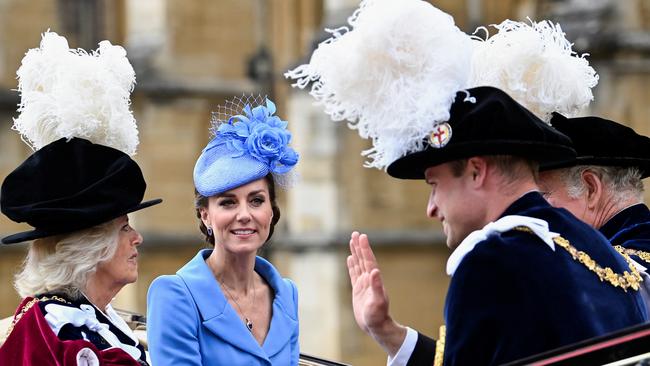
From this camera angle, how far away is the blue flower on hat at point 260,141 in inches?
211

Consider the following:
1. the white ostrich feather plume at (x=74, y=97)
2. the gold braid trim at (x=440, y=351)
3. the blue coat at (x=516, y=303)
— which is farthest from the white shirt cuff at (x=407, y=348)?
the white ostrich feather plume at (x=74, y=97)

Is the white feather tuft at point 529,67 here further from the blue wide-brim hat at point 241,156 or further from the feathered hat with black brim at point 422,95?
the blue wide-brim hat at point 241,156

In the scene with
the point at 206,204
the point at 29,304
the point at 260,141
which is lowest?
the point at 29,304

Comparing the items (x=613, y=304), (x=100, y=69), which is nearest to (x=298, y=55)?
(x=100, y=69)

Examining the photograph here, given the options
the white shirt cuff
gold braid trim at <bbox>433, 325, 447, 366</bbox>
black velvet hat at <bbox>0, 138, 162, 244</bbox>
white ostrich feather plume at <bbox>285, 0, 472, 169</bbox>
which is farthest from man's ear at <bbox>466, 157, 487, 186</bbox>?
black velvet hat at <bbox>0, 138, 162, 244</bbox>

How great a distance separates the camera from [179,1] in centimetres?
2108

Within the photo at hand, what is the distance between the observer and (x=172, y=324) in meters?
5.04

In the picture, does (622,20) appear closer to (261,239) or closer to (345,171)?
(345,171)

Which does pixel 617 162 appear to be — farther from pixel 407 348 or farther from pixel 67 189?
pixel 67 189

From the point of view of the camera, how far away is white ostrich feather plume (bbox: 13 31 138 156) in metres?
5.28

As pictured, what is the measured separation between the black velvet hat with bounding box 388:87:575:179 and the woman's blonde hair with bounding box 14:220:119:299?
143 cm

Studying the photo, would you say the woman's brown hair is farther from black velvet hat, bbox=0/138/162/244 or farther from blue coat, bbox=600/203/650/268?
blue coat, bbox=600/203/650/268

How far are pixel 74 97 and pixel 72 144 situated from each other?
0.18m

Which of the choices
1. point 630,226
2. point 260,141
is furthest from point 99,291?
point 630,226
